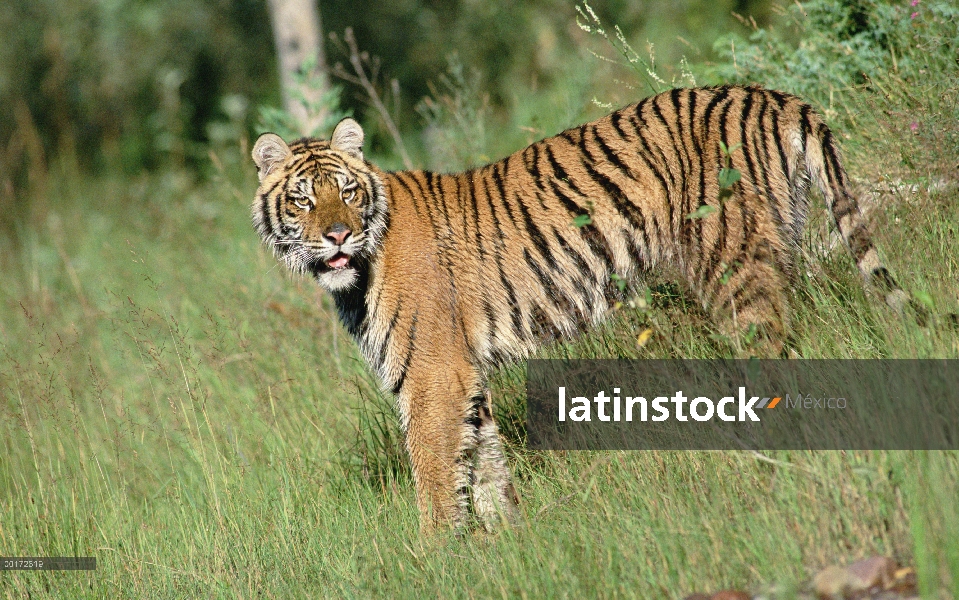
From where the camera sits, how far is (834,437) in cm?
334

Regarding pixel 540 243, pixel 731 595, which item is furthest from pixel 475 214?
pixel 731 595

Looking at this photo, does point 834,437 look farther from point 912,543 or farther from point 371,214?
point 371,214

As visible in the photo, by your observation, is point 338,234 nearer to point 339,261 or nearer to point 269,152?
point 339,261

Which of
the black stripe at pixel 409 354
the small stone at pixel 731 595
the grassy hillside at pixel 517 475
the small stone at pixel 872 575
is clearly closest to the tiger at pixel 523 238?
the black stripe at pixel 409 354

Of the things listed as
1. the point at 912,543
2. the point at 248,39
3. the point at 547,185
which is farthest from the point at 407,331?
the point at 248,39

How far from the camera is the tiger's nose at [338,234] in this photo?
423cm

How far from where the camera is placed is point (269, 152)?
15.1ft

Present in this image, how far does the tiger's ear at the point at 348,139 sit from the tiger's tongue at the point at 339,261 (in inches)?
24.8

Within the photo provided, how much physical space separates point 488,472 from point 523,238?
3.71ft

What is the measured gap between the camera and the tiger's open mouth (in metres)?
4.29

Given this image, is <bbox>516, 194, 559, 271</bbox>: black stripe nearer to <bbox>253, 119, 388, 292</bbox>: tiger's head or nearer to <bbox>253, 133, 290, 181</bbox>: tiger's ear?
<bbox>253, 119, 388, 292</bbox>: tiger's head

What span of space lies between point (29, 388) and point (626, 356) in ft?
10.6

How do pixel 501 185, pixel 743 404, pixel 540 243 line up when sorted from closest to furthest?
pixel 743 404, pixel 540 243, pixel 501 185

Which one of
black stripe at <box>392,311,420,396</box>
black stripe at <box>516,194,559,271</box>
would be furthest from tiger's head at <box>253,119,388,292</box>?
black stripe at <box>516,194,559,271</box>
